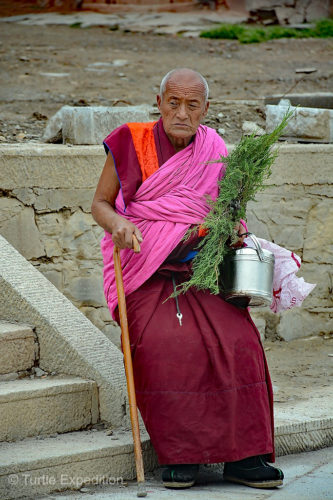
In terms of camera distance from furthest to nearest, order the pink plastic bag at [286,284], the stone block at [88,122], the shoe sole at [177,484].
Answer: the stone block at [88,122]
the pink plastic bag at [286,284]
the shoe sole at [177,484]

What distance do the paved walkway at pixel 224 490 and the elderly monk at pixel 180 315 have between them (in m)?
0.06

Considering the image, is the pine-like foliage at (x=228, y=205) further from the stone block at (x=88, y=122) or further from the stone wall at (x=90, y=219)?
the stone block at (x=88, y=122)

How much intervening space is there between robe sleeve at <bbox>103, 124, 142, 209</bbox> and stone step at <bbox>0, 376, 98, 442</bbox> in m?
0.89

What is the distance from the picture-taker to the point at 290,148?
5754 millimetres

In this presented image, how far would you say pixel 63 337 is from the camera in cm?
406

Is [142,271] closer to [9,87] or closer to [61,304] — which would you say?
[61,304]

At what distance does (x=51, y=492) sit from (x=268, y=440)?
3.03 feet

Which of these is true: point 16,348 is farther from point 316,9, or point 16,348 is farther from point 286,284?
point 316,9

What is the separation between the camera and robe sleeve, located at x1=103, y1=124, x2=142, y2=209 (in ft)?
12.3

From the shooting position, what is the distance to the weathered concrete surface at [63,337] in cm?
398

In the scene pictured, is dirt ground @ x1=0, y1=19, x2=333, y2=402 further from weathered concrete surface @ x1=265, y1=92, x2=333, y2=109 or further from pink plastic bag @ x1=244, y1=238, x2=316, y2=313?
pink plastic bag @ x1=244, y1=238, x2=316, y2=313

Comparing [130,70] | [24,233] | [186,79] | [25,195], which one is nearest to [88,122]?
[25,195]

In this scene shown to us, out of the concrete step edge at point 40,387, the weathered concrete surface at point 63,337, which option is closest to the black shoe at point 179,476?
the weathered concrete surface at point 63,337

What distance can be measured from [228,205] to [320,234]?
8.11 feet
